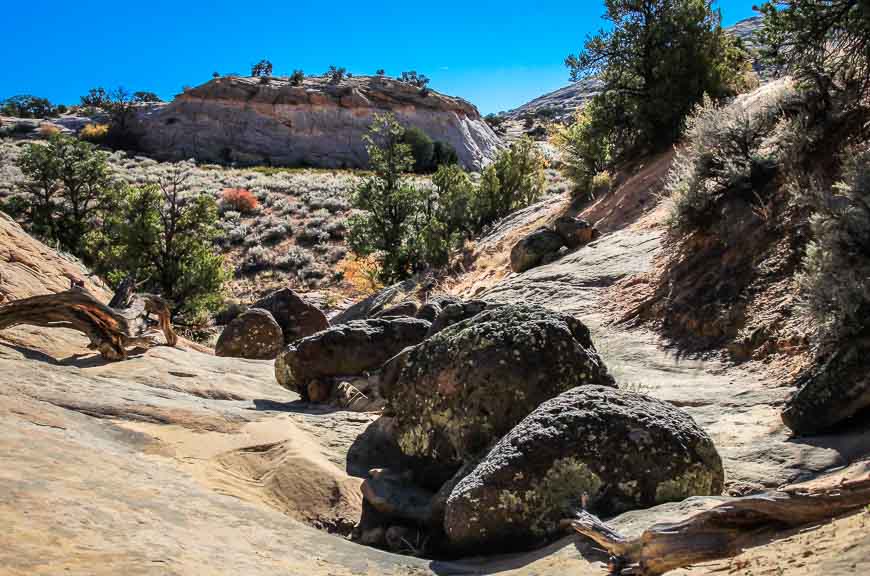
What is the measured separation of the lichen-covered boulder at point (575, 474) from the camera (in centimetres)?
449

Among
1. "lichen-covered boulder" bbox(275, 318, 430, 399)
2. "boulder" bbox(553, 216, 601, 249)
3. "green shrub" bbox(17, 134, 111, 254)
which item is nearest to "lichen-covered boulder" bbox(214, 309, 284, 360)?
"lichen-covered boulder" bbox(275, 318, 430, 399)

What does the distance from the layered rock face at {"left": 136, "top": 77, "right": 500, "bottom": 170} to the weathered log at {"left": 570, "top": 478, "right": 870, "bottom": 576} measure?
59.9 metres

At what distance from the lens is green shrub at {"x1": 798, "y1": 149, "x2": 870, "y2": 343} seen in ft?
20.2

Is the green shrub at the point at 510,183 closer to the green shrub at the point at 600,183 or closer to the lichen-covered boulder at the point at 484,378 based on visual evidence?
the green shrub at the point at 600,183

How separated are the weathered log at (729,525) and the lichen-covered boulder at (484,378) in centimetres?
229

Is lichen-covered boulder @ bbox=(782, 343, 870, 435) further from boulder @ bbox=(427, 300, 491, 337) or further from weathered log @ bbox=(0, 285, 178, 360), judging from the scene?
weathered log @ bbox=(0, 285, 178, 360)

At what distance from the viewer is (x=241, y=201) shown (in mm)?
41688

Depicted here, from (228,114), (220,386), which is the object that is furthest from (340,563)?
(228,114)

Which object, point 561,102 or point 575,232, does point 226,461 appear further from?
point 561,102

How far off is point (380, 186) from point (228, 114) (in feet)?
139

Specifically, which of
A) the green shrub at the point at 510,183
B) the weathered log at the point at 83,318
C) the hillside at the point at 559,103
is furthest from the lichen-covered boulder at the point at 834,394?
the hillside at the point at 559,103

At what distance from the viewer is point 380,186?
85.5ft

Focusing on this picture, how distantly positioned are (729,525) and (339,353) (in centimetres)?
658

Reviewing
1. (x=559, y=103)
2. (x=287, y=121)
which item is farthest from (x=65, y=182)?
(x=559, y=103)
